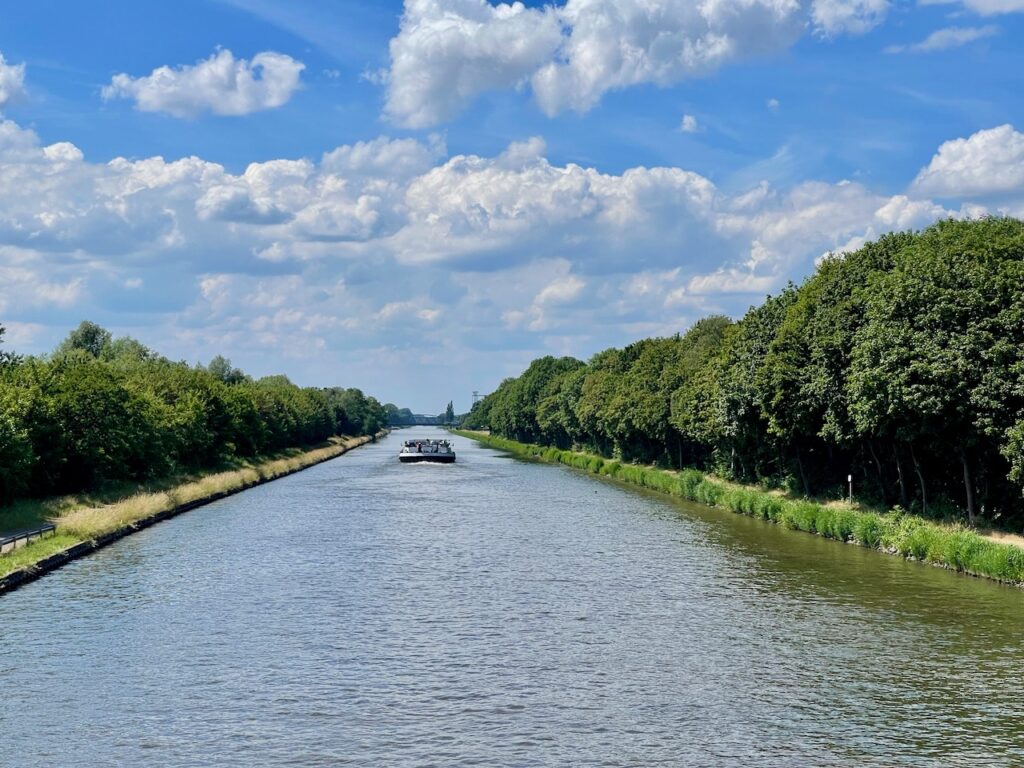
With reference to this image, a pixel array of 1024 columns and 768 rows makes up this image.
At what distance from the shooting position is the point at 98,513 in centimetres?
5784

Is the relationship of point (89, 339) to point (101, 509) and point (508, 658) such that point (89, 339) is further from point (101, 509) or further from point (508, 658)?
A: point (508, 658)

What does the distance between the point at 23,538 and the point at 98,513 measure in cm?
1098

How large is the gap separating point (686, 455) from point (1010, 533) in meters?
61.7

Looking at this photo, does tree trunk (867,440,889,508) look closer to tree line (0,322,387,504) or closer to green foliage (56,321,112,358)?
tree line (0,322,387,504)

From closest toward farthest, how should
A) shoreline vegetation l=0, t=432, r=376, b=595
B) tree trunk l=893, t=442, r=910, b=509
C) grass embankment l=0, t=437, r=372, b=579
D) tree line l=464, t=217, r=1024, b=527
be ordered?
shoreline vegetation l=0, t=432, r=376, b=595
tree line l=464, t=217, r=1024, b=527
grass embankment l=0, t=437, r=372, b=579
tree trunk l=893, t=442, r=910, b=509

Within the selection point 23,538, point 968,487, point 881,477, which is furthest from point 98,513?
point 968,487

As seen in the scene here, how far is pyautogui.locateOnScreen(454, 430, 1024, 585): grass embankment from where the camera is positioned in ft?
133

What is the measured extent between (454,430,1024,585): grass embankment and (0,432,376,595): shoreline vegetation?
122 feet

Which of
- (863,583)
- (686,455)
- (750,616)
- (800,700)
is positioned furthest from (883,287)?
(686,455)

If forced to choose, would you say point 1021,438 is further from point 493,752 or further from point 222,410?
point 222,410

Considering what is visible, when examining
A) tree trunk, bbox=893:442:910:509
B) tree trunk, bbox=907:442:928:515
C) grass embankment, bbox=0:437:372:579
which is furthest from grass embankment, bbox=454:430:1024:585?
grass embankment, bbox=0:437:372:579

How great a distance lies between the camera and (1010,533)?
150ft

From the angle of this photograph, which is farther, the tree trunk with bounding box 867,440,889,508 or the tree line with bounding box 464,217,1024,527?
the tree trunk with bounding box 867,440,889,508

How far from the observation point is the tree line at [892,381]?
4394 centimetres
